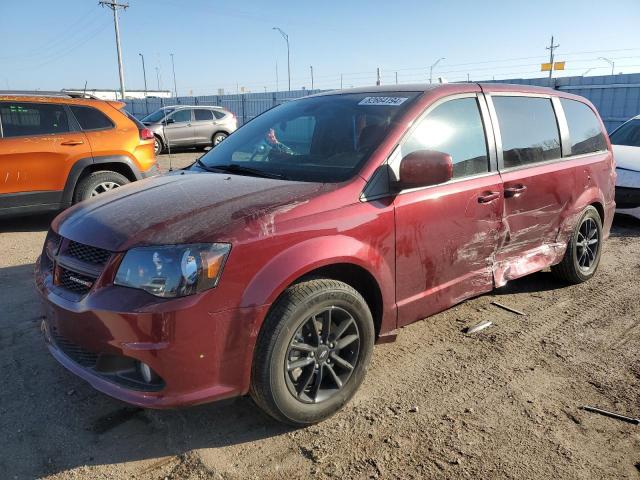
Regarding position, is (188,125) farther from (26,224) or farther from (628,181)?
(628,181)

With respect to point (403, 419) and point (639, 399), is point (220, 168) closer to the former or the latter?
point (403, 419)

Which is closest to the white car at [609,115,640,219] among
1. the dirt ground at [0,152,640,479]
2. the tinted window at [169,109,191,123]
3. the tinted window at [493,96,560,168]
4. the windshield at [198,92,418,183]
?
the tinted window at [493,96,560,168]

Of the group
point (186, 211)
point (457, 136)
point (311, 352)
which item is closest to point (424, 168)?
point (457, 136)

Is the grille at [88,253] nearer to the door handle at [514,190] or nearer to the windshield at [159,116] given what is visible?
the door handle at [514,190]

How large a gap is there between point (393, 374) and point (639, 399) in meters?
1.42

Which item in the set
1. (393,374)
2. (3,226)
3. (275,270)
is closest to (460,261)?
(393,374)

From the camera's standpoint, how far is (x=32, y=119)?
6.66 metres

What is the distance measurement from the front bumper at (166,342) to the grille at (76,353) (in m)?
0.02

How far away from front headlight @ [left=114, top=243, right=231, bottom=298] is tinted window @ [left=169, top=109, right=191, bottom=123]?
54.0 ft

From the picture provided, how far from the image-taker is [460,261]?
11.5ft

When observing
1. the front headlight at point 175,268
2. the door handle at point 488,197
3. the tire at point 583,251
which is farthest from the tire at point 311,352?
the tire at point 583,251

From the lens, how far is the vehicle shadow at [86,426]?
8.47ft

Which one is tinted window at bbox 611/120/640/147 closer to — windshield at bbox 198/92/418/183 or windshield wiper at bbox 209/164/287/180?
windshield at bbox 198/92/418/183

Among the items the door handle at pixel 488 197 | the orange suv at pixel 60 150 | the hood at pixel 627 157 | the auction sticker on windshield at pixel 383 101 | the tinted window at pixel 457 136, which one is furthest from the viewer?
the hood at pixel 627 157
